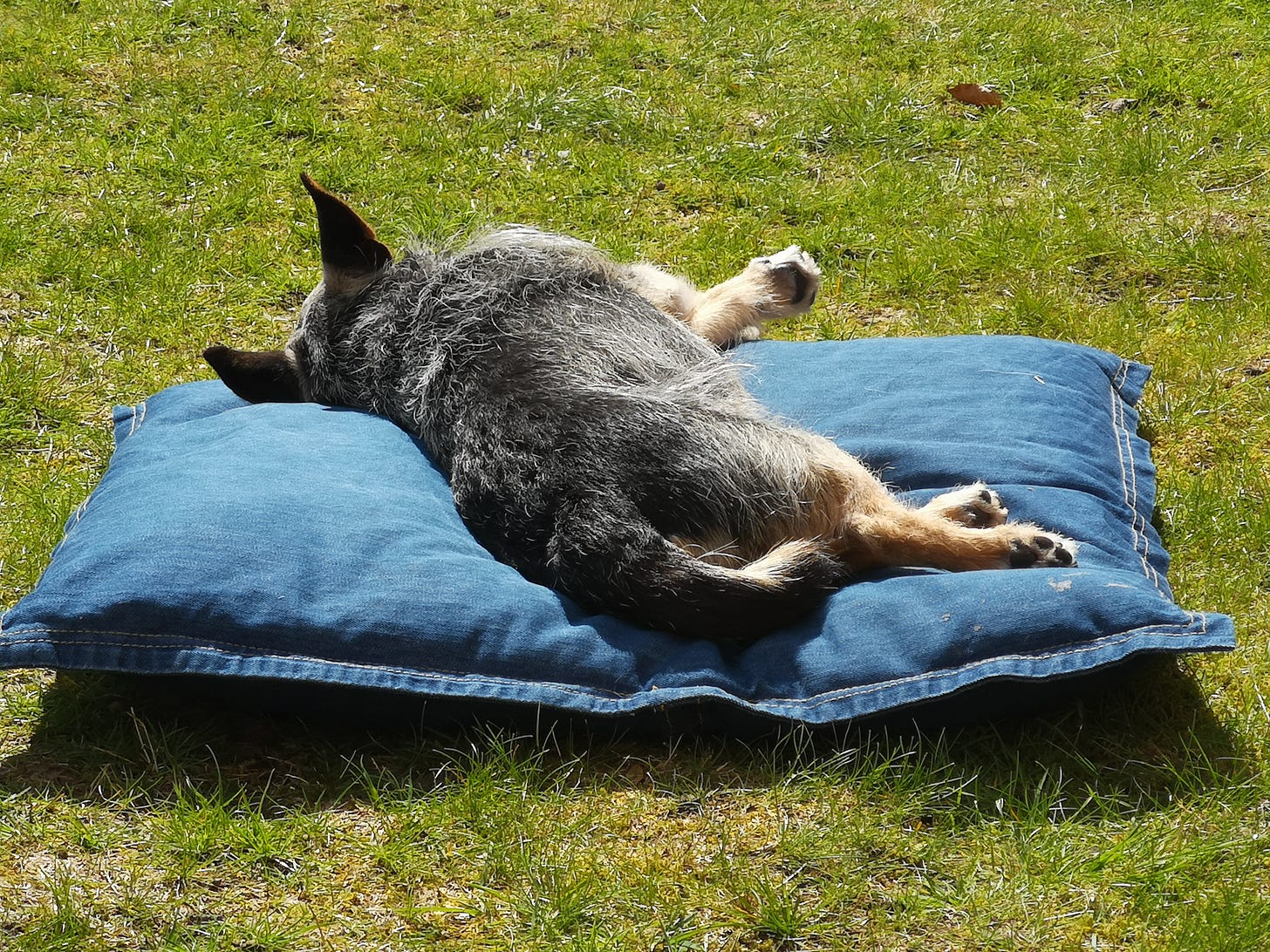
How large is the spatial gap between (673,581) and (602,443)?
1.74ft

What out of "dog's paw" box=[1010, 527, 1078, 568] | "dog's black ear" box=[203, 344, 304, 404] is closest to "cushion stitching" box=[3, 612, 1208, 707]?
"dog's paw" box=[1010, 527, 1078, 568]

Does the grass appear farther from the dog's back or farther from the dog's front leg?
the dog's front leg

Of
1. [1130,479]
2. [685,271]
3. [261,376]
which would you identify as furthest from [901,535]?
[685,271]

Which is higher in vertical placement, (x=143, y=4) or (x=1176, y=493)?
(x=143, y=4)

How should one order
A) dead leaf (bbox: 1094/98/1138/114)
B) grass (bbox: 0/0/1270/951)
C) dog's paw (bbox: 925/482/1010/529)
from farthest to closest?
dead leaf (bbox: 1094/98/1138/114), dog's paw (bbox: 925/482/1010/529), grass (bbox: 0/0/1270/951)

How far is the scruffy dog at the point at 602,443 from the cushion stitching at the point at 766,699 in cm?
29

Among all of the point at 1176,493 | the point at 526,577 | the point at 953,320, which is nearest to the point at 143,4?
the point at 953,320

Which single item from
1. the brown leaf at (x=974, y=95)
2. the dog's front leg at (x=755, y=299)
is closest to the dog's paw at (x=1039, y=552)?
the dog's front leg at (x=755, y=299)

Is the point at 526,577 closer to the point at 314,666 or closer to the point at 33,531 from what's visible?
the point at 314,666

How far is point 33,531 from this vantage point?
464 centimetres

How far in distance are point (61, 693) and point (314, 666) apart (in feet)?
3.24

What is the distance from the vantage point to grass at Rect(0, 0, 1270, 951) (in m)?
3.07

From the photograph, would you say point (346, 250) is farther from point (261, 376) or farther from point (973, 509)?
point (973, 509)

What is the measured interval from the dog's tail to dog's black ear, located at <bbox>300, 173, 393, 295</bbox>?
183 centimetres
